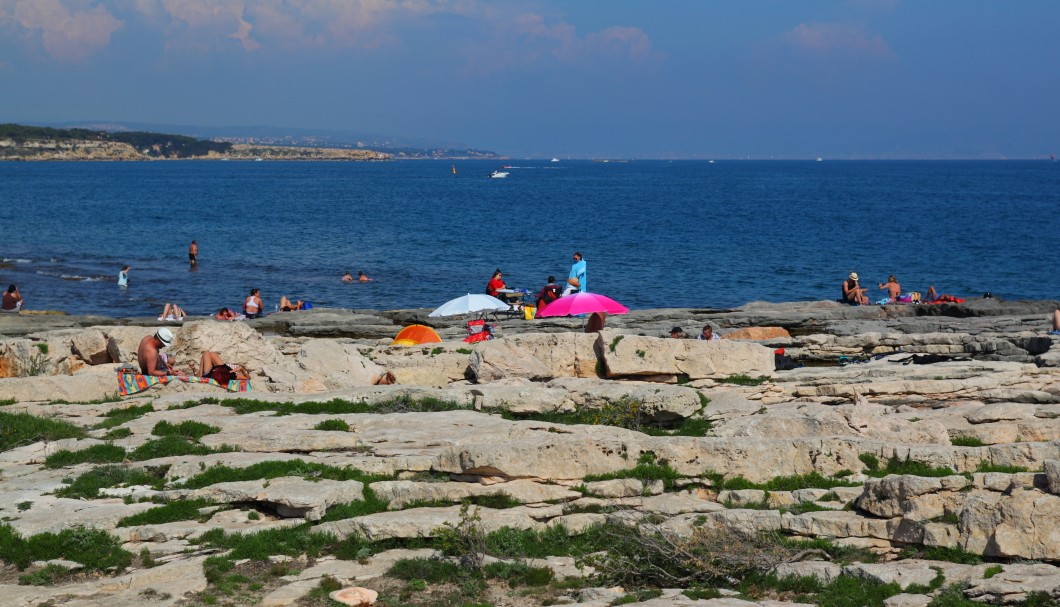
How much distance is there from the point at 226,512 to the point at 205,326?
8.25 meters

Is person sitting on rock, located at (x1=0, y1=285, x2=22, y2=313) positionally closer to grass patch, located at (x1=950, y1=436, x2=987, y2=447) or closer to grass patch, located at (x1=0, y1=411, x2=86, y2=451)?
grass patch, located at (x1=0, y1=411, x2=86, y2=451)

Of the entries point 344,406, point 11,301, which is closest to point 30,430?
point 344,406

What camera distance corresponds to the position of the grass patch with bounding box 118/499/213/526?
12.1 m

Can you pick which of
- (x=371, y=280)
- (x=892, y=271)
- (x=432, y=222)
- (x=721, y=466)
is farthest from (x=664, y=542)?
(x=432, y=222)

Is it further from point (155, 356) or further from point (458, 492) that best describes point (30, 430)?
point (458, 492)

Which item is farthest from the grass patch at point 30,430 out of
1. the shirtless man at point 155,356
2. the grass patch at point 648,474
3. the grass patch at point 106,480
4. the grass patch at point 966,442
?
the grass patch at point 966,442

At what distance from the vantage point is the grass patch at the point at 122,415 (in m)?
15.6

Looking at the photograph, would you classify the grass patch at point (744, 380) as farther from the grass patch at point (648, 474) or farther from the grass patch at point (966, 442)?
the grass patch at point (648, 474)

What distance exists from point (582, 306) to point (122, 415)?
16.1 m

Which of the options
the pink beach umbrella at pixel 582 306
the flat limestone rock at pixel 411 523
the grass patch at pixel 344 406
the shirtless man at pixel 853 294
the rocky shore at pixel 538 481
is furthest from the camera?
the shirtless man at pixel 853 294

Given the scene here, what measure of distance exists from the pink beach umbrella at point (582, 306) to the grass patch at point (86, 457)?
17.1 m

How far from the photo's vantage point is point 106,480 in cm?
1332

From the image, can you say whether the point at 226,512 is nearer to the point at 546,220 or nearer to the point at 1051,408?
the point at 1051,408

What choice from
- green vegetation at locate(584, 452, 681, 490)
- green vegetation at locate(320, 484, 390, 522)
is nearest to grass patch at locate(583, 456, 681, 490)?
green vegetation at locate(584, 452, 681, 490)
